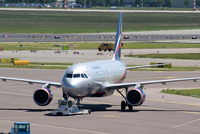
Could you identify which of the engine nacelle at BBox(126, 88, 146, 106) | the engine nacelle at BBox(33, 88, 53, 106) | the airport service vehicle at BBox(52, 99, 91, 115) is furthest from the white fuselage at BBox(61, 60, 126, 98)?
the engine nacelle at BBox(126, 88, 146, 106)

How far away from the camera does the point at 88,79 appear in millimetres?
58969

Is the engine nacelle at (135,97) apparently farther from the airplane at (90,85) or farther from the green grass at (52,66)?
the green grass at (52,66)

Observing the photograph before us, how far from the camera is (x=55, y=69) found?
10725 cm

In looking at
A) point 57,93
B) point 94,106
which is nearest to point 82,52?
point 57,93

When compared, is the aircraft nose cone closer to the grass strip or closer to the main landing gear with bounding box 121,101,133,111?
the main landing gear with bounding box 121,101,133,111

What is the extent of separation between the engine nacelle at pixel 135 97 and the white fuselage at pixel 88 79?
2656 mm

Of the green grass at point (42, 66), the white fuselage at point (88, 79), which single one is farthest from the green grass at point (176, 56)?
the white fuselage at point (88, 79)

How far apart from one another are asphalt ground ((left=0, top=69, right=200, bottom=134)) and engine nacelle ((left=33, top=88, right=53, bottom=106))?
30.1 inches

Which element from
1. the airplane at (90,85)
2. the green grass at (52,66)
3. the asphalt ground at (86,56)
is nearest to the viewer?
the airplane at (90,85)

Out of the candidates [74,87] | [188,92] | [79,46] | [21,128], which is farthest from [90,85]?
[79,46]

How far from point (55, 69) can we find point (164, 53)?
39828mm

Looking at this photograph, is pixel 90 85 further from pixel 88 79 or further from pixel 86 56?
pixel 86 56

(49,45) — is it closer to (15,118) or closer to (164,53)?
(164,53)

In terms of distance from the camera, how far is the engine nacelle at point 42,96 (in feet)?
197
